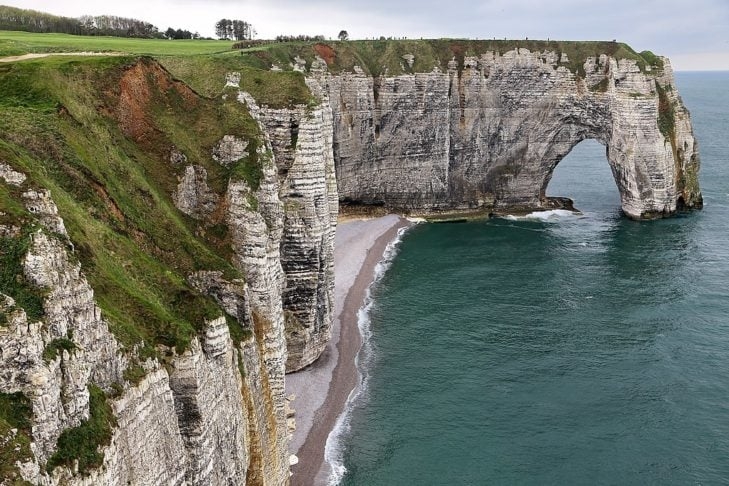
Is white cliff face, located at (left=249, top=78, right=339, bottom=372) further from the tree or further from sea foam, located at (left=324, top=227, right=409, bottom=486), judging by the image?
the tree

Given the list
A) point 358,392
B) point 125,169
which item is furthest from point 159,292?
point 358,392

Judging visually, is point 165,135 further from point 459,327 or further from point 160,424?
point 459,327

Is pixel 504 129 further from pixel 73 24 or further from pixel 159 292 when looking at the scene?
pixel 159 292

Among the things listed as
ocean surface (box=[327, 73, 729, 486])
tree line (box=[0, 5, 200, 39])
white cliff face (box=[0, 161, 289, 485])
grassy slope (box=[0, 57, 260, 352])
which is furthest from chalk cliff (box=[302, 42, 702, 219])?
white cliff face (box=[0, 161, 289, 485])

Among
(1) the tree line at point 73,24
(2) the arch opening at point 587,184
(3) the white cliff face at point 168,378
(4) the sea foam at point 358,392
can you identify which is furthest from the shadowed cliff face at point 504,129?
(3) the white cliff face at point 168,378

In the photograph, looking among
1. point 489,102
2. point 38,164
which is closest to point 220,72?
point 38,164

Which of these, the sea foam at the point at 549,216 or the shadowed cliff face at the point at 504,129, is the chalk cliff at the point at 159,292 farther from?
the sea foam at the point at 549,216
